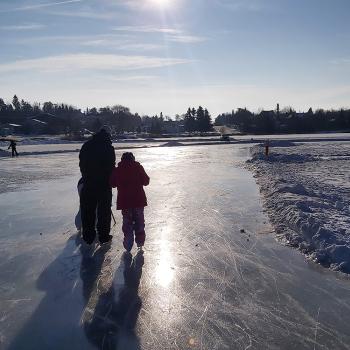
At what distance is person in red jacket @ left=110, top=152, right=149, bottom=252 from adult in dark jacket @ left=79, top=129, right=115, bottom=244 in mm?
383

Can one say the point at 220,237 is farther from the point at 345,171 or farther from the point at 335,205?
the point at 345,171

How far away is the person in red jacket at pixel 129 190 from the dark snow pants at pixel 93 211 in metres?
0.47

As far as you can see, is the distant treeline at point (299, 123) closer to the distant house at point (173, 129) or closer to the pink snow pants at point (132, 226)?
the distant house at point (173, 129)

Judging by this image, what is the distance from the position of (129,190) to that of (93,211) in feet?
2.74

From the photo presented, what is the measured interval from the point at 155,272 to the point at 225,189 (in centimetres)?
704

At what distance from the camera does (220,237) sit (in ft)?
22.7

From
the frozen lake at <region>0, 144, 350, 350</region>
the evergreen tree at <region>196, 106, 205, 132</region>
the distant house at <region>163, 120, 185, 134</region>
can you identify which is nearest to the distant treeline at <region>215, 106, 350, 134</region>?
the evergreen tree at <region>196, 106, 205, 132</region>

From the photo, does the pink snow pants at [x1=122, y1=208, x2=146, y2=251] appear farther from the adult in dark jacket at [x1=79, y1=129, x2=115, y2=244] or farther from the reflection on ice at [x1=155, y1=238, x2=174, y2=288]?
the adult in dark jacket at [x1=79, y1=129, x2=115, y2=244]

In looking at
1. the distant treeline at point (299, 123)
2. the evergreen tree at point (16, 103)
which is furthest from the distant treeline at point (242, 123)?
the evergreen tree at point (16, 103)

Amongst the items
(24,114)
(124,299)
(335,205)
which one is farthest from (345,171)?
(24,114)

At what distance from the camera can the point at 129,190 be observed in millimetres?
6090

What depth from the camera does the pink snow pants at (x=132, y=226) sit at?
6.17 m

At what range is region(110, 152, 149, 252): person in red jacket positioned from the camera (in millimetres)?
6090

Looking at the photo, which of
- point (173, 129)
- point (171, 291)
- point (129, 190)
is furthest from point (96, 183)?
point (173, 129)
